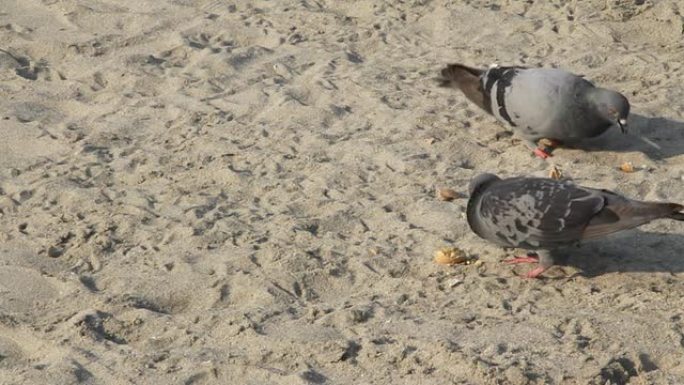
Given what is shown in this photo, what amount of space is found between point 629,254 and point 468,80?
76.6 inches

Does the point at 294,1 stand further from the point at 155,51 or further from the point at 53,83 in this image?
the point at 53,83

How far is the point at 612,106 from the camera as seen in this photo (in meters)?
7.17

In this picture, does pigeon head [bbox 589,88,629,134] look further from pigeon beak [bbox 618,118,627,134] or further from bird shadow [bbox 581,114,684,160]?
bird shadow [bbox 581,114,684,160]

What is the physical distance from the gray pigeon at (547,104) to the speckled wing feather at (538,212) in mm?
1372

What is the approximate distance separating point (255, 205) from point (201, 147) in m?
0.84

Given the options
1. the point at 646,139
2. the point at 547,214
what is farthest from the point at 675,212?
the point at 646,139

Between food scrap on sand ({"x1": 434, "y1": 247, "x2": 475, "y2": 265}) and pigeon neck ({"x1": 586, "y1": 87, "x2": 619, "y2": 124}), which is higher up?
pigeon neck ({"x1": 586, "y1": 87, "x2": 619, "y2": 124})

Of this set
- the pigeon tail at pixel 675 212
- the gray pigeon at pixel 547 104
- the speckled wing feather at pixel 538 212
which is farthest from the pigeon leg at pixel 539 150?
the pigeon tail at pixel 675 212

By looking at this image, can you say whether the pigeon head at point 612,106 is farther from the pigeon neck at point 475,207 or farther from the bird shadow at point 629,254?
the pigeon neck at point 475,207

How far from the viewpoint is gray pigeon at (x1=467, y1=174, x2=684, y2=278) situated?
568 cm

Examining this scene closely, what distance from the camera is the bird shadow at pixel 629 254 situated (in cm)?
602

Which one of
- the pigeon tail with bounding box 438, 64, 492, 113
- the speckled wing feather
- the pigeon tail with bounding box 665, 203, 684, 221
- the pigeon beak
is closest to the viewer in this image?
the pigeon tail with bounding box 665, 203, 684, 221

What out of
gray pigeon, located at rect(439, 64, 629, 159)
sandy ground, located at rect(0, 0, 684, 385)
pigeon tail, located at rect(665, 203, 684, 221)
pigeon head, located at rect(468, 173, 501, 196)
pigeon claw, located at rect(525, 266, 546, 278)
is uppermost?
pigeon tail, located at rect(665, 203, 684, 221)

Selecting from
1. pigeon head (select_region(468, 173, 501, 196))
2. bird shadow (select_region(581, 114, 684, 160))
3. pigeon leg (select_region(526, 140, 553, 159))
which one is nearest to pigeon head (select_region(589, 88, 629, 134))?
bird shadow (select_region(581, 114, 684, 160))
